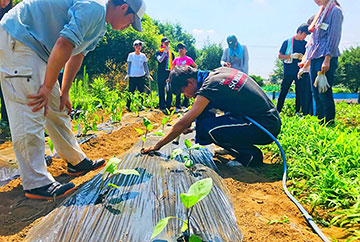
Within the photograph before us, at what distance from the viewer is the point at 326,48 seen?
10.1 feet

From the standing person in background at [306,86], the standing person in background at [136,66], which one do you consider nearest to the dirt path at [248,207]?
the standing person in background at [306,86]

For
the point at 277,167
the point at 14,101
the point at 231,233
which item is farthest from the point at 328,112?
the point at 14,101

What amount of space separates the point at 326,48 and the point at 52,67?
3.02 metres

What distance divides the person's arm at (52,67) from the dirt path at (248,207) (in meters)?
0.60

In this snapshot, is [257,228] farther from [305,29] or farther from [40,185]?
[305,29]

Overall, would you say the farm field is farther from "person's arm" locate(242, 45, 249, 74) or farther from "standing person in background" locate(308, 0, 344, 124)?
"person's arm" locate(242, 45, 249, 74)

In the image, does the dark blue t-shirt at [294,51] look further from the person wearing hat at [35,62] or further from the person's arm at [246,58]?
the person wearing hat at [35,62]

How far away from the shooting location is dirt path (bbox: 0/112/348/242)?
1.23m

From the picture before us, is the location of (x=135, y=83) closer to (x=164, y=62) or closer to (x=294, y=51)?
(x=164, y=62)

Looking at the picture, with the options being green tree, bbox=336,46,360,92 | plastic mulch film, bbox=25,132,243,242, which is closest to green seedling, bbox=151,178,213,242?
plastic mulch film, bbox=25,132,243,242


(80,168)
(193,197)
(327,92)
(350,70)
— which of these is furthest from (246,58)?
(350,70)

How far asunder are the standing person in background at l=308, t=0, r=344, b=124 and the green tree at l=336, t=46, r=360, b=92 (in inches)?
741

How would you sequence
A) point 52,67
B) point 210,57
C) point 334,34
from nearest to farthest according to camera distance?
point 52,67
point 334,34
point 210,57

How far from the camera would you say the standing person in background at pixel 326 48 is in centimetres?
304
